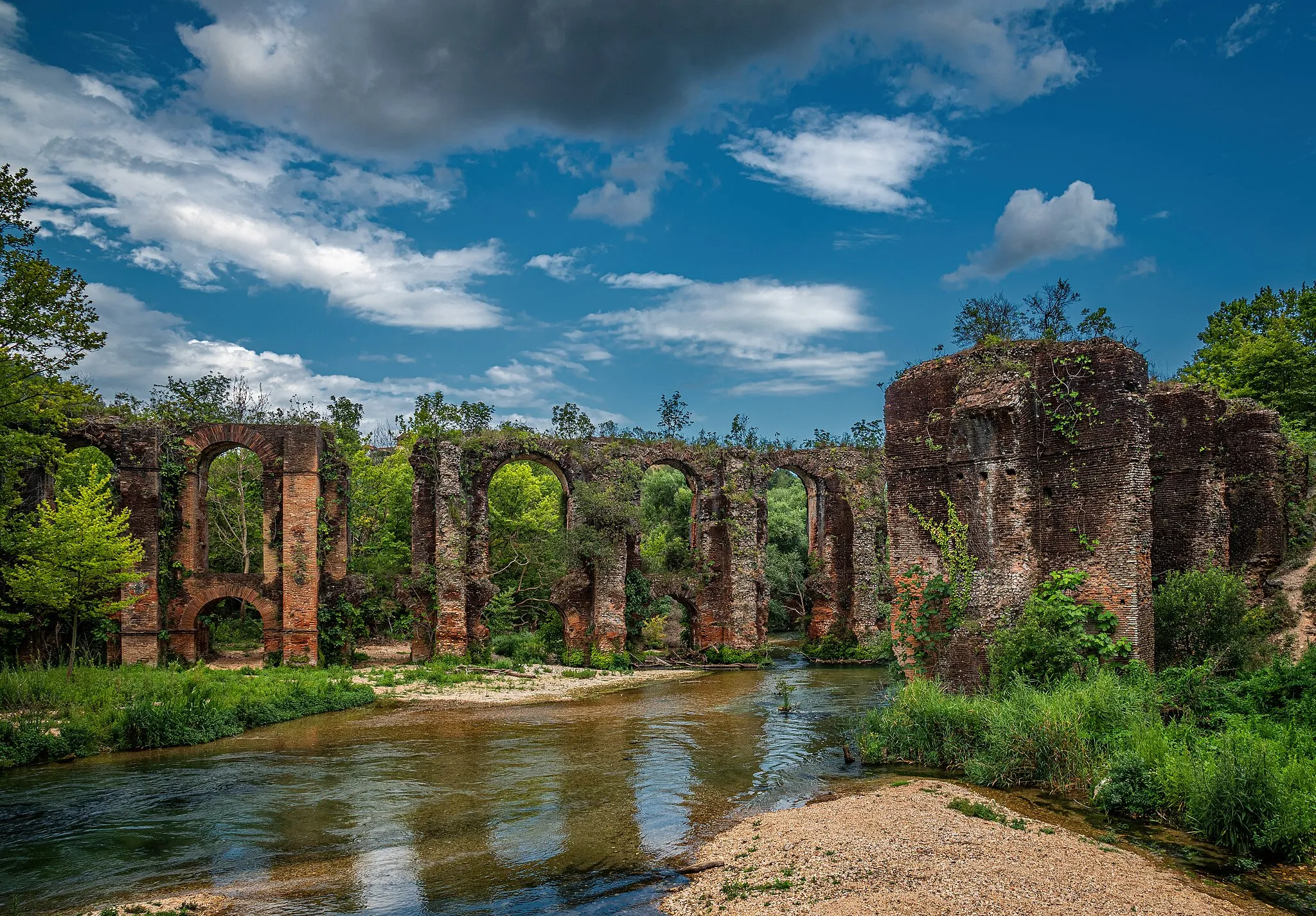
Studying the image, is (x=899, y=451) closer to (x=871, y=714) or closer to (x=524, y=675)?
(x=871, y=714)

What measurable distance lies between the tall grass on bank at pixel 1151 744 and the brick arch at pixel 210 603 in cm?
1834

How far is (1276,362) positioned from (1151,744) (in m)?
19.4

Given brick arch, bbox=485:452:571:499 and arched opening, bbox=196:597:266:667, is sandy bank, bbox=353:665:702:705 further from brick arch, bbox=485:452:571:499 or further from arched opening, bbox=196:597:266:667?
brick arch, bbox=485:452:571:499

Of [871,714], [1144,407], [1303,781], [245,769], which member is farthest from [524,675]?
[1303,781]

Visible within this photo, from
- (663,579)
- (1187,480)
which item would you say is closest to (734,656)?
(663,579)

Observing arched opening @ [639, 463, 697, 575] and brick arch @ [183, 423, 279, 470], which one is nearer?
brick arch @ [183, 423, 279, 470]

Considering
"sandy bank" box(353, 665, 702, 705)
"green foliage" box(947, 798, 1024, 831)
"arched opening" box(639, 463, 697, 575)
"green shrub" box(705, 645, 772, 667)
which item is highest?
"arched opening" box(639, 463, 697, 575)

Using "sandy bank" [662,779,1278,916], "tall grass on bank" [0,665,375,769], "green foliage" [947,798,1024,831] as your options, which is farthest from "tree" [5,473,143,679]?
"green foliage" [947,798,1024,831]

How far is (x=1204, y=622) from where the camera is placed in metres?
13.6

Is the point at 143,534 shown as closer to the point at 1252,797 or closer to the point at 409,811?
the point at 409,811

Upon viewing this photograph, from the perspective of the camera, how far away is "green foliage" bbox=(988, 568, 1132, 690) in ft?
41.4

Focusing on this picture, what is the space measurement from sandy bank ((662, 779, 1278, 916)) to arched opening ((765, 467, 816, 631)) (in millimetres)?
24384

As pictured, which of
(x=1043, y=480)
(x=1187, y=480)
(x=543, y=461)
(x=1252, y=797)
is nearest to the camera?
(x=1252, y=797)

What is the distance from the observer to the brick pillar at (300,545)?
24406 mm
